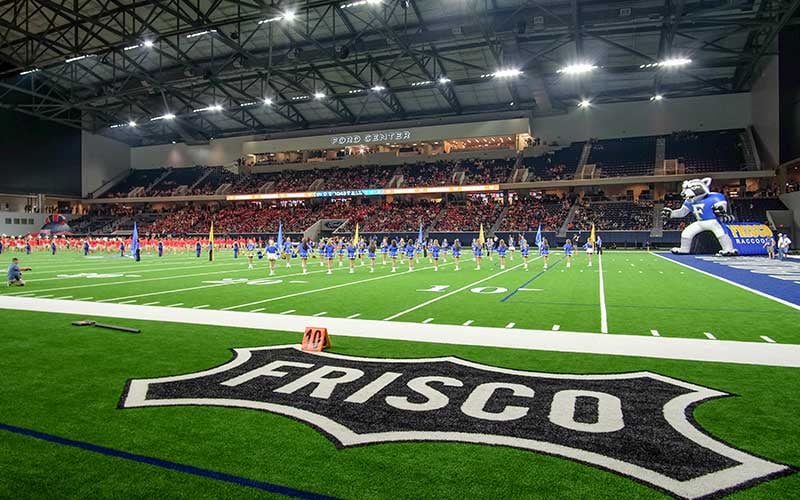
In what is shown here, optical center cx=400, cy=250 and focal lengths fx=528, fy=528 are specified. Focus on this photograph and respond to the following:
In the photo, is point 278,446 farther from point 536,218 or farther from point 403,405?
point 536,218

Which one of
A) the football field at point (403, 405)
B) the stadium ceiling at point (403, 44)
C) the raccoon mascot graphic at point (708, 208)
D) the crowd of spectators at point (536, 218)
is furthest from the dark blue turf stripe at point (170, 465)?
the crowd of spectators at point (536, 218)

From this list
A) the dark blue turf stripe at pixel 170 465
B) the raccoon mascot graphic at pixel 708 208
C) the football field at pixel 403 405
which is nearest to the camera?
the dark blue turf stripe at pixel 170 465

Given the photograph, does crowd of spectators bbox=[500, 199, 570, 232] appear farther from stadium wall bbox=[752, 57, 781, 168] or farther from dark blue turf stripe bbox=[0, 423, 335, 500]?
dark blue turf stripe bbox=[0, 423, 335, 500]

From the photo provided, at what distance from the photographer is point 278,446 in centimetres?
388

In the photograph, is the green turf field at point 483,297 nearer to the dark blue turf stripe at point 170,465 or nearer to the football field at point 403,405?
the football field at point 403,405

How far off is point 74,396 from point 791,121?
4409 centimetres

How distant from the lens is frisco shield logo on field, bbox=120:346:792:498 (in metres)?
3.58

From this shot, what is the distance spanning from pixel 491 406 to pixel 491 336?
10.8 feet

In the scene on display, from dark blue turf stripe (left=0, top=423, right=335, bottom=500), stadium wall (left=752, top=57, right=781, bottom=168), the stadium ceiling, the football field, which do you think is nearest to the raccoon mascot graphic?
the stadium ceiling

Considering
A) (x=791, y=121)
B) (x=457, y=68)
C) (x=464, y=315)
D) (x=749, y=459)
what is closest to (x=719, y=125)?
(x=791, y=121)

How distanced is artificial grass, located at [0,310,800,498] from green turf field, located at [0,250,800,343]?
3.13m

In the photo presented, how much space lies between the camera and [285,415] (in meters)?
4.52

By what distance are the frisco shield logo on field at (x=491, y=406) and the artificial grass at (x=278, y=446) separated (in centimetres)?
17

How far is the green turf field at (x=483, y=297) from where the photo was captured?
30.5ft
